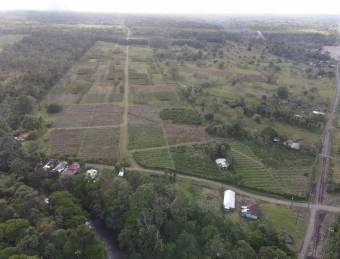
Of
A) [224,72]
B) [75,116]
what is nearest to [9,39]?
[75,116]

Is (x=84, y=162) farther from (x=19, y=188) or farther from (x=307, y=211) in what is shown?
(x=307, y=211)

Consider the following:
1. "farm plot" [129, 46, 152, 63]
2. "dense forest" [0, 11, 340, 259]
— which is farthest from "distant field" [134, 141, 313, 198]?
"farm plot" [129, 46, 152, 63]

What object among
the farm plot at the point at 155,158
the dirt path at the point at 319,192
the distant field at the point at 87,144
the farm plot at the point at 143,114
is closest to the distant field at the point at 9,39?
the farm plot at the point at 143,114

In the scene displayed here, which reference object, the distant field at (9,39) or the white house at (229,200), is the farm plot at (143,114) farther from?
the distant field at (9,39)

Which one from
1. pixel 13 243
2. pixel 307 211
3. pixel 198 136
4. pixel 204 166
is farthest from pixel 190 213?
pixel 198 136

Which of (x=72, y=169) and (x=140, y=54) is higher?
(x=140, y=54)

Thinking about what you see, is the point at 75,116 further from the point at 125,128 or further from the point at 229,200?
the point at 229,200
